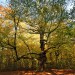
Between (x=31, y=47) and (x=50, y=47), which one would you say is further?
(x=31, y=47)

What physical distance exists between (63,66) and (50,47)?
17.9 ft

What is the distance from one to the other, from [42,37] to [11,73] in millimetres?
→ 4096

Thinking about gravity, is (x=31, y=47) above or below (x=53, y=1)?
below

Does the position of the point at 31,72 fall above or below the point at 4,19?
below

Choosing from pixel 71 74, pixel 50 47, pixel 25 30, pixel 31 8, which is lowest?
pixel 71 74

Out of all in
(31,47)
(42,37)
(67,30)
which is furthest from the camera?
(31,47)

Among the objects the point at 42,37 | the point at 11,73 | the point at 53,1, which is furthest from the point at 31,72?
the point at 53,1

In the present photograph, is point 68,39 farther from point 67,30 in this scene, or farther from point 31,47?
point 31,47

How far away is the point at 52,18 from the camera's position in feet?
66.4

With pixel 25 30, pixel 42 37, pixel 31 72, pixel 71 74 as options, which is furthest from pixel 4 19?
pixel 71 74

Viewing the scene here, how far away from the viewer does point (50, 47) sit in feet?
70.9

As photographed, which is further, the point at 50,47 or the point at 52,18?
the point at 50,47

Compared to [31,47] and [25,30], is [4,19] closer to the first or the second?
[25,30]

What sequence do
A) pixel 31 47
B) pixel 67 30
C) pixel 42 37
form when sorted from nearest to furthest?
pixel 67 30 < pixel 42 37 < pixel 31 47
